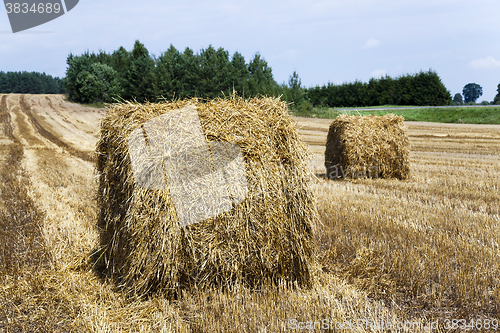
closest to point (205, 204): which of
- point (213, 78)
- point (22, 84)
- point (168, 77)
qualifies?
point (213, 78)

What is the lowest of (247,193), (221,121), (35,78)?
(247,193)

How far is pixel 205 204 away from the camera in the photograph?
3758 mm

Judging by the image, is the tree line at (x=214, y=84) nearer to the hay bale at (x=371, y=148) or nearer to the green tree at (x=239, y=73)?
the green tree at (x=239, y=73)

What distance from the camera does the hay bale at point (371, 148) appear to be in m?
9.84

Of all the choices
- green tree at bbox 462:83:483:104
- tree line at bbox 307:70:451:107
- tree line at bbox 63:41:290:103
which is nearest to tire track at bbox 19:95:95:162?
tree line at bbox 63:41:290:103

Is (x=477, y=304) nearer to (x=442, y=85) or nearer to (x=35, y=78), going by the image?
(x=442, y=85)

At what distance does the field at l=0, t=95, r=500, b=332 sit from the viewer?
338 cm

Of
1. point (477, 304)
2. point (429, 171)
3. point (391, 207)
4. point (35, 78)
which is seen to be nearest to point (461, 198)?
point (391, 207)

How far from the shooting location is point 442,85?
42.7 metres

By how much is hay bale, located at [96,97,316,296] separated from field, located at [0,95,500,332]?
11.4 inches

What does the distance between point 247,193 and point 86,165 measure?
34.6ft

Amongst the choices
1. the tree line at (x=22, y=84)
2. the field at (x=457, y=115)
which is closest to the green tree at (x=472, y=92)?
the field at (x=457, y=115)

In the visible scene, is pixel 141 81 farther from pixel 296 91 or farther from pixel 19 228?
pixel 19 228

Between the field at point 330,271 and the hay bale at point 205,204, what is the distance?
289 millimetres
